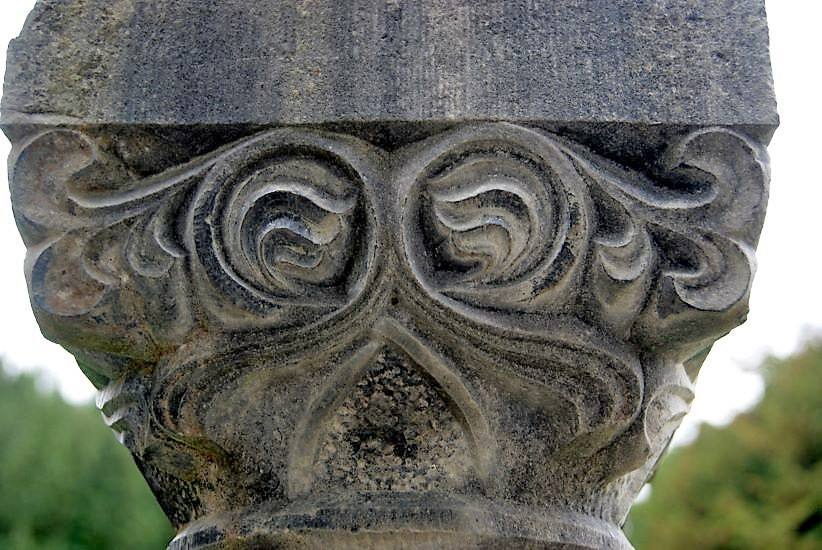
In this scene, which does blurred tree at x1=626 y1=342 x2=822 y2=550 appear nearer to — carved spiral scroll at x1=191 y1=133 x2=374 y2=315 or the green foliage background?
the green foliage background

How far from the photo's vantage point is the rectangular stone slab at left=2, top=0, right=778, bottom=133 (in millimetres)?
1563

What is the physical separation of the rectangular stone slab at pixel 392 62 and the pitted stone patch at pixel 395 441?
1.25ft

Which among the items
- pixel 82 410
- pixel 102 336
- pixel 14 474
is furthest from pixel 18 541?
pixel 102 336

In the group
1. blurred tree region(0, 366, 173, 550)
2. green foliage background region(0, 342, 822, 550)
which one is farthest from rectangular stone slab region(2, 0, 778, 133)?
blurred tree region(0, 366, 173, 550)

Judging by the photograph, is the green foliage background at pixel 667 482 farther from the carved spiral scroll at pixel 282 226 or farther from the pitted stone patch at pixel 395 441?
the carved spiral scroll at pixel 282 226

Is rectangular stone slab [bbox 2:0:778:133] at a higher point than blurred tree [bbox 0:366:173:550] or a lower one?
lower

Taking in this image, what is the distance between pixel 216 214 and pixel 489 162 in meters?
0.38

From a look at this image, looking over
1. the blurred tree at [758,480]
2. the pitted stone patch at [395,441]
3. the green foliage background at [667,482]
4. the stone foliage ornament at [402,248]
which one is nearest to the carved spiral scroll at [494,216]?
the stone foliage ornament at [402,248]

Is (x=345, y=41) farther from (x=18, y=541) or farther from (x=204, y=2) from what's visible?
(x=18, y=541)

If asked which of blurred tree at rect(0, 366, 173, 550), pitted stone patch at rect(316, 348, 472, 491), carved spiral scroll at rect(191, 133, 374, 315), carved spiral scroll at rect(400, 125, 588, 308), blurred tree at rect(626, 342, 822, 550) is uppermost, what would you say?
blurred tree at rect(0, 366, 173, 550)

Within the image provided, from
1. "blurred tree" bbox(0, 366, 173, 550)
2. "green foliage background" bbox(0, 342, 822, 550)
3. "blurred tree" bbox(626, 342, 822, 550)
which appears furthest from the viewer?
"blurred tree" bbox(0, 366, 173, 550)

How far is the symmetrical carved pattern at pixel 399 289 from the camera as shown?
4.95ft

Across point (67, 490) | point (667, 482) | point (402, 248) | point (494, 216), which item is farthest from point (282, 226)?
point (67, 490)

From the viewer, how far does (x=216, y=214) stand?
151cm
